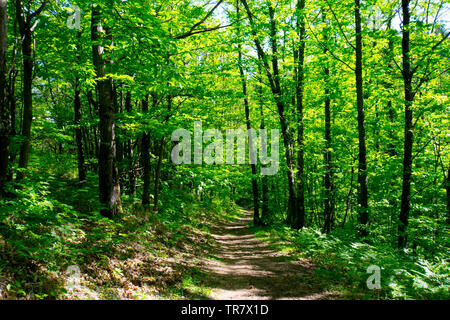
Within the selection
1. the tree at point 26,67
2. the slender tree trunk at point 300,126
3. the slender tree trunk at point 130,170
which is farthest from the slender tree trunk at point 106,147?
the slender tree trunk at point 300,126

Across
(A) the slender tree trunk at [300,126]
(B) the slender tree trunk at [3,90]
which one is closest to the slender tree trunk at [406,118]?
(A) the slender tree trunk at [300,126]

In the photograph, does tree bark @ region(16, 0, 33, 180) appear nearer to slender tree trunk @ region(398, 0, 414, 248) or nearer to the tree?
the tree

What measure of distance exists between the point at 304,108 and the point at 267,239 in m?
7.38

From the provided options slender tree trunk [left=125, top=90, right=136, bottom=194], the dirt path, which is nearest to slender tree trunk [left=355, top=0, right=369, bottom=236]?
the dirt path

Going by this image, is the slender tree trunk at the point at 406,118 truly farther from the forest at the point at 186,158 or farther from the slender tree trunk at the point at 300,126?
the slender tree trunk at the point at 300,126

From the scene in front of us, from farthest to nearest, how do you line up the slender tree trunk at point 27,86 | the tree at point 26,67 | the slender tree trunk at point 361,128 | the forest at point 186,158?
the slender tree trunk at point 361,128 → the slender tree trunk at point 27,86 → the tree at point 26,67 → the forest at point 186,158

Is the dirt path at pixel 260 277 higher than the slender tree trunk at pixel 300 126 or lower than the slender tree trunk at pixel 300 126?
lower

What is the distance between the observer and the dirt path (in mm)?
6148

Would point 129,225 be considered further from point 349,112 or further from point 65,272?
point 349,112

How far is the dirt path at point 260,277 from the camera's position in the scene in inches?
242

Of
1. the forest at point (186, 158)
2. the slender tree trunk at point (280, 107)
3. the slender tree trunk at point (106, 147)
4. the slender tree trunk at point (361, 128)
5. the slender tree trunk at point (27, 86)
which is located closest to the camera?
the forest at point (186, 158)

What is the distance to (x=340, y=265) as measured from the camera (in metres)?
7.42

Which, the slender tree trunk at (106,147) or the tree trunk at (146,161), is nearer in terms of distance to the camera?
the slender tree trunk at (106,147)

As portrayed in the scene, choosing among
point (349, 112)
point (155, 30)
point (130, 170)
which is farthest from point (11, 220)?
point (349, 112)
